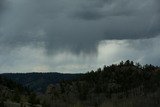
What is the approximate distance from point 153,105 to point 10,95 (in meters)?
91.9

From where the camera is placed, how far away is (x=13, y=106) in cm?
8431

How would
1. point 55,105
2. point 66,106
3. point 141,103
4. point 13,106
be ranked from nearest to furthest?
1. point 13,106
2. point 55,105
3. point 66,106
4. point 141,103

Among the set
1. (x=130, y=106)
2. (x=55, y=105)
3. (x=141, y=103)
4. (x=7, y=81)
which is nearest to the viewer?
(x=55, y=105)

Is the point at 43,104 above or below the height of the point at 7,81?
below

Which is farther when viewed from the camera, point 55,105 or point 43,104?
point 55,105

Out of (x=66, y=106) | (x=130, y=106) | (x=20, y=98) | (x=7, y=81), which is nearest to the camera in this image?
(x=20, y=98)

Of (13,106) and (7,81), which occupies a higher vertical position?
(7,81)

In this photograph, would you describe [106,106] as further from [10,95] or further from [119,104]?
[10,95]

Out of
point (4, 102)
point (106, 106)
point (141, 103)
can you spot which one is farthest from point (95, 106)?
point (4, 102)

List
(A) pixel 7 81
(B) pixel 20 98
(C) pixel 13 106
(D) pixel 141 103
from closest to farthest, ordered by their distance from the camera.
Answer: (C) pixel 13 106 → (B) pixel 20 98 → (A) pixel 7 81 → (D) pixel 141 103

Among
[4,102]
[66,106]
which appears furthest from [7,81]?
[4,102]

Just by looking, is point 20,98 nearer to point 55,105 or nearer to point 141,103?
point 55,105

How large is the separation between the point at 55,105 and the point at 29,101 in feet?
106

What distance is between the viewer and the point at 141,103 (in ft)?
610
